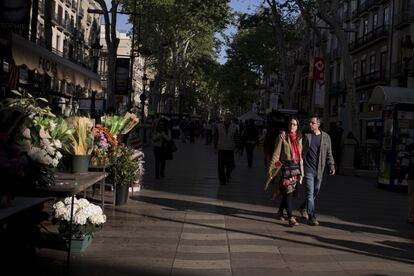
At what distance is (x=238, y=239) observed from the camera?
816 cm

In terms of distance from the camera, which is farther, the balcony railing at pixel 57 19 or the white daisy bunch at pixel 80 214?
the balcony railing at pixel 57 19

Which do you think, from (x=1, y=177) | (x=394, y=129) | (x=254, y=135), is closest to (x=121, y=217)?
(x=1, y=177)

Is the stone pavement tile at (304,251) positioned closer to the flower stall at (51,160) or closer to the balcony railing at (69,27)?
the flower stall at (51,160)

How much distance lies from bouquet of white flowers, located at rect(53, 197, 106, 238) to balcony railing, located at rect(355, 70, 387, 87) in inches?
1655

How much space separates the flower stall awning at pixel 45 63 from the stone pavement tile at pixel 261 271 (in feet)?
12.7

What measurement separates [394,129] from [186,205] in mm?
7620

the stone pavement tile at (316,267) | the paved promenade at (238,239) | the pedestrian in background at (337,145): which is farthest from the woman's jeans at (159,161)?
the stone pavement tile at (316,267)

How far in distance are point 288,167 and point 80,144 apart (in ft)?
11.2

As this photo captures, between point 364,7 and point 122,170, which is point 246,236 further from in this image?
point 364,7

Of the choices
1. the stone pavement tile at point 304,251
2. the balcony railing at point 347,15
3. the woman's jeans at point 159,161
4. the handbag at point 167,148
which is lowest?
the stone pavement tile at point 304,251

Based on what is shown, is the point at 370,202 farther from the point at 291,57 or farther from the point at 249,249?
the point at 291,57

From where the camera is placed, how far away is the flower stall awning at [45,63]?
796cm

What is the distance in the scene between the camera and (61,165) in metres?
7.84

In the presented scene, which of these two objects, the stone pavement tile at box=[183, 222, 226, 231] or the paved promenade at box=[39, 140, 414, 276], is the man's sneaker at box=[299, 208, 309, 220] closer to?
the paved promenade at box=[39, 140, 414, 276]
